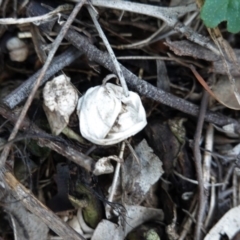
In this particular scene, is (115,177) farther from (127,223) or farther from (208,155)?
(208,155)

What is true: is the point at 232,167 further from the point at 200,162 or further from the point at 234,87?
the point at 234,87

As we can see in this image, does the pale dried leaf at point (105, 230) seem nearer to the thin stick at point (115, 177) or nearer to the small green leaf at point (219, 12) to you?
the thin stick at point (115, 177)

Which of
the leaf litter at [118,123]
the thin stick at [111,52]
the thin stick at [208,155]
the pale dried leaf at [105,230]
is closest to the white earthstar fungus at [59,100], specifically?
the leaf litter at [118,123]

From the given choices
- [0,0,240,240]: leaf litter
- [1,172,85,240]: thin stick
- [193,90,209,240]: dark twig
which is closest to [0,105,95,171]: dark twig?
[0,0,240,240]: leaf litter

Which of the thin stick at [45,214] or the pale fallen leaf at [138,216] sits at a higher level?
the thin stick at [45,214]

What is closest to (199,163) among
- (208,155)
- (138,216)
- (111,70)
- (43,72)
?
(208,155)

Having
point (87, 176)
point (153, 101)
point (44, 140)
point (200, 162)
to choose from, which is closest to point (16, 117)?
point (44, 140)

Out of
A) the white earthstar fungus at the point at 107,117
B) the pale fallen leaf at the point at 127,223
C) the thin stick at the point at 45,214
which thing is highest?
the white earthstar fungus at the point at 107,117

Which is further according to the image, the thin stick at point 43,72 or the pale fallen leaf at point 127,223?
the pale fallen leaf at point 127,223

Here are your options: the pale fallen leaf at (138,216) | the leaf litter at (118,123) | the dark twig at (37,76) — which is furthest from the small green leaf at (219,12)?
the pale fallen leaf at (138,216)
